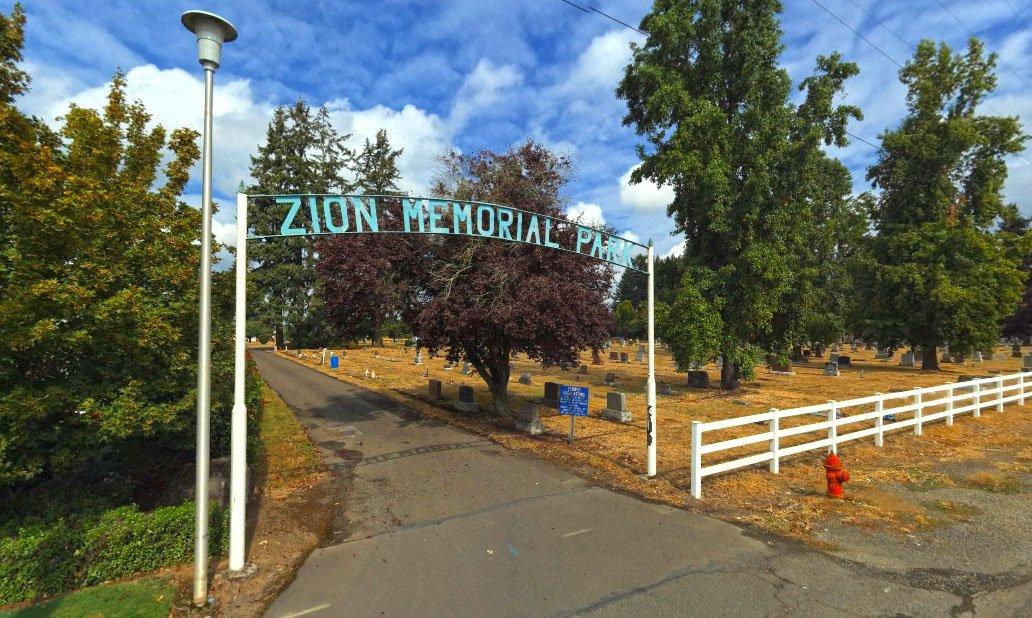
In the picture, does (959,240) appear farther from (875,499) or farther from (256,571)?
(256,571)

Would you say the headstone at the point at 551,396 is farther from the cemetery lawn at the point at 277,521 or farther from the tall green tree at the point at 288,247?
the tall green tree at the point at 288,247

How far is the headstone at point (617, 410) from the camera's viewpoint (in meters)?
15.7

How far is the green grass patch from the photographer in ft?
16.4

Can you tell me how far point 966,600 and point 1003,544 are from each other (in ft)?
7.25

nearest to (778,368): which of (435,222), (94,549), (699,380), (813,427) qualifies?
(699,380)

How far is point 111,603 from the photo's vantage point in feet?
17.0

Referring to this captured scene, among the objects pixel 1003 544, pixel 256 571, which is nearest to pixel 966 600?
pixel 1003 544

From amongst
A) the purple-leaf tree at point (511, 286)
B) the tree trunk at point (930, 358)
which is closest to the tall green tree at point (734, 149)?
the purple-leaf tree at point (511, 286)

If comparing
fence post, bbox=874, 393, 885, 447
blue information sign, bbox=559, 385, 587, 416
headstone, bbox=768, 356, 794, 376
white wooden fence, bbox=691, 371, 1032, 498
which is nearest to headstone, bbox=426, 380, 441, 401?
blue information sign, bbox=559, 385, 587, 416

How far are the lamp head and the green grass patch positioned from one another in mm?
5591

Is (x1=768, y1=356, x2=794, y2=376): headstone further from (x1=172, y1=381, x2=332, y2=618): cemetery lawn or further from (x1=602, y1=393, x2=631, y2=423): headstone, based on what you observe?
(x1=172, y1=381, x2=332, y2=618): cemetery lawn

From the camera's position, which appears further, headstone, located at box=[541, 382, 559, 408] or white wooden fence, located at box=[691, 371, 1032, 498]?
headstone, located at box=[541, 382, 559, 408]

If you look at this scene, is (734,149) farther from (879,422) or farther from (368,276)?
(368,276)

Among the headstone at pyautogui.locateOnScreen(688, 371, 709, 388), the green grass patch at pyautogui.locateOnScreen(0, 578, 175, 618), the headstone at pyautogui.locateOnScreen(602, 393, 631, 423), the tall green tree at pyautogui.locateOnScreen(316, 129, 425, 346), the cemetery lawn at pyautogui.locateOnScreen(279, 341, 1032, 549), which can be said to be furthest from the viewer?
the headstone at pyautogui.locateOnScreen(688, 371, 709, 388)
